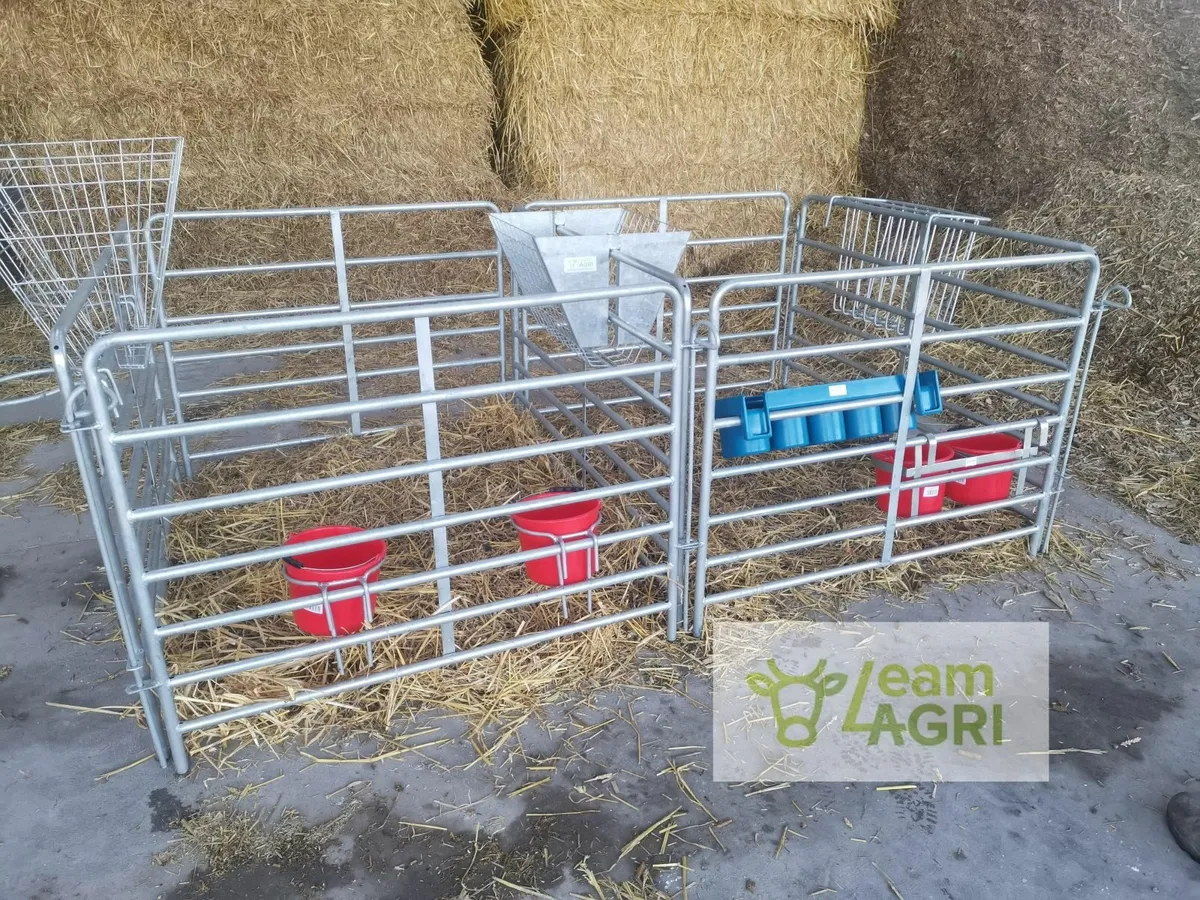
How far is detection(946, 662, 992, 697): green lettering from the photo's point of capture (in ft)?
9.49

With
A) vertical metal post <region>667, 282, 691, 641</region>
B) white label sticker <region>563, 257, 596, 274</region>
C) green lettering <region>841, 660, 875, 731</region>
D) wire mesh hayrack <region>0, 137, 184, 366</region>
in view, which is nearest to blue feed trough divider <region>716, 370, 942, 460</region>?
vertical metal post <region>667, 282, 691, 641</region>

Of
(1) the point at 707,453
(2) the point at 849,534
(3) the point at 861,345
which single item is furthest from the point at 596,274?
(2) the point at 849,534

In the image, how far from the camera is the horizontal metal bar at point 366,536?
228 centimetres

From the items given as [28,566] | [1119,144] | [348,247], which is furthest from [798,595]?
[348,247]

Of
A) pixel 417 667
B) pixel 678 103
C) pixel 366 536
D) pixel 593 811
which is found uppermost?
pixel 678 103

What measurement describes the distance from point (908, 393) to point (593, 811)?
1899 millimetres

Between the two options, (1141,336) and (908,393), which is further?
(1141,336)

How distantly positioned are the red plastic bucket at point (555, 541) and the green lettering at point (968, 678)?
1.30 m

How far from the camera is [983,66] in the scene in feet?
20.9

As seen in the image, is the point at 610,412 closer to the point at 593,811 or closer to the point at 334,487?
the point at 334,487

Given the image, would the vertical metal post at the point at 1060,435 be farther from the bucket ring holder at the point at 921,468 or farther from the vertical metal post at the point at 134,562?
the vertical metal post at the point at 134,562

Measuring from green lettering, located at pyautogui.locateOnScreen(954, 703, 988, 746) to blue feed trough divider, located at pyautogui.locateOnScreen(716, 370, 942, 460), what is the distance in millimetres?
1020

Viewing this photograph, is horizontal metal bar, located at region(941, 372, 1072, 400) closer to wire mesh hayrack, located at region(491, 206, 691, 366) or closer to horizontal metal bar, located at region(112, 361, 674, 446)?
wire mesh hayrack, located at region(491, 206, 691, 366)

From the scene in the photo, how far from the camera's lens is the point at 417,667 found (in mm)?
2746
